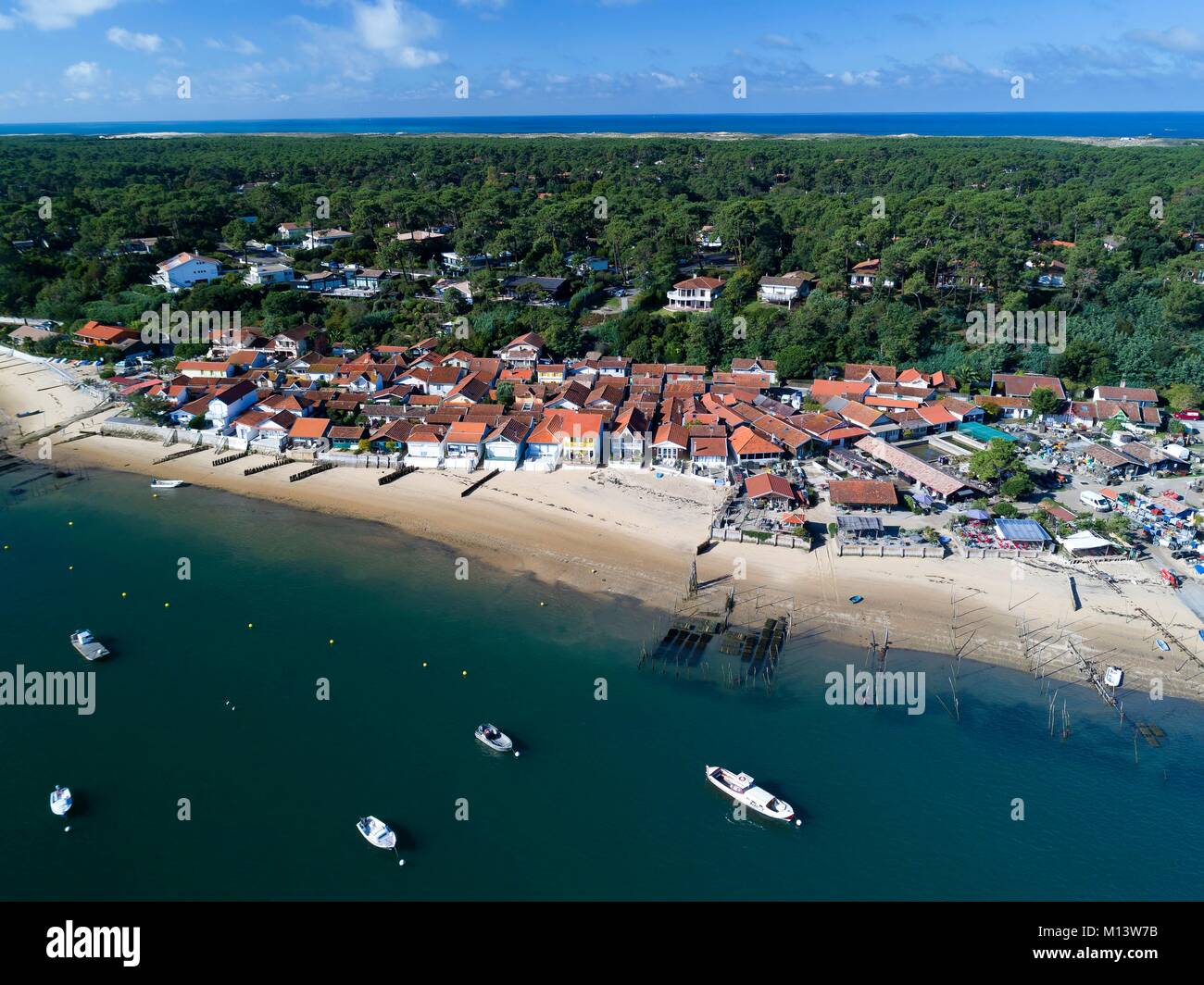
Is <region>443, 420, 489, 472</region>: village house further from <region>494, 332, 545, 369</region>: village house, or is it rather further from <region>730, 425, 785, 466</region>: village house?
<region>730, 425, 785, 466</region>: village house

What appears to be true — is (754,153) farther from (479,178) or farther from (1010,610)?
(1010,610)

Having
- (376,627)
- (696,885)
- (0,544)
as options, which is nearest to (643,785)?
(696,885)

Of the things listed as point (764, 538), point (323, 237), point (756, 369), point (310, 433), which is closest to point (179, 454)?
point (310, 433)

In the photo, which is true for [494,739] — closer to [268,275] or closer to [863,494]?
[863,494]

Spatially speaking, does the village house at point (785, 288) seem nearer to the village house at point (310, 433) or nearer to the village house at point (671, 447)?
the village house at point (671, 447)

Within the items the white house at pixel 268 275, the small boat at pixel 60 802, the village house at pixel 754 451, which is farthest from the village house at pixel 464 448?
the white house at pixel 268 275
